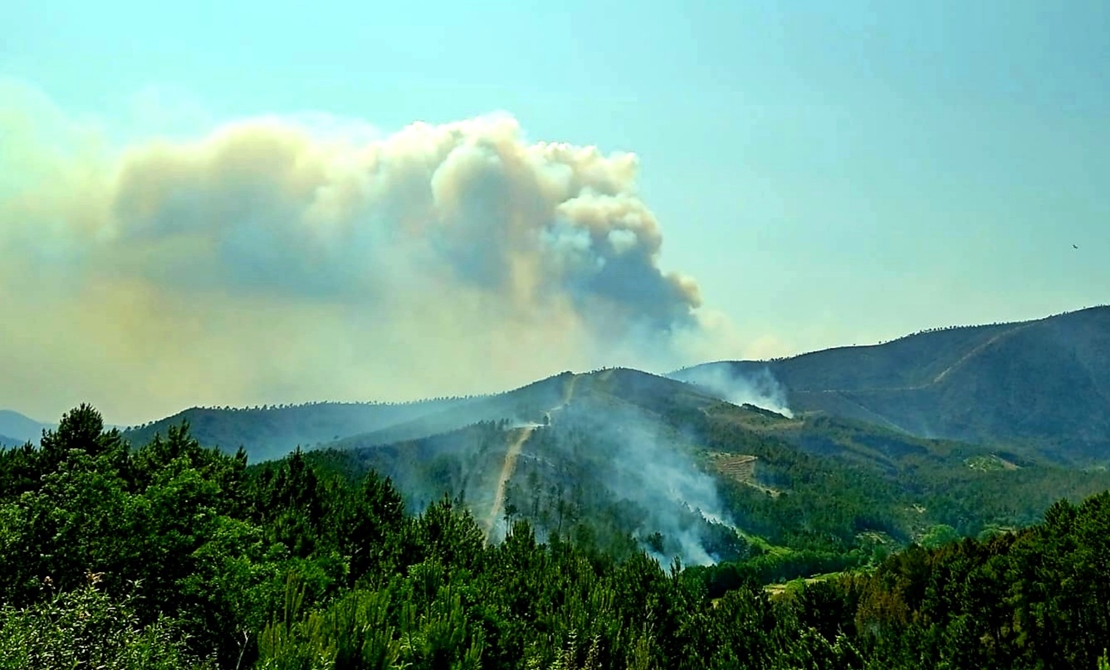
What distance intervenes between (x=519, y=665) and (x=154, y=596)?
23.0 meters

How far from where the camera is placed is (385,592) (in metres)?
52.8

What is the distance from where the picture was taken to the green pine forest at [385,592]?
39375 mm

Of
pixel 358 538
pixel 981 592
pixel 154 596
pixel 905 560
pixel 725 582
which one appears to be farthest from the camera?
pixel 725 582

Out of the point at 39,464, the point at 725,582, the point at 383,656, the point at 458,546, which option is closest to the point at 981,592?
the point at 458,546

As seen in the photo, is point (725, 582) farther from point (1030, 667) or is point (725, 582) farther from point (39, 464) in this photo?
point (39, 464)

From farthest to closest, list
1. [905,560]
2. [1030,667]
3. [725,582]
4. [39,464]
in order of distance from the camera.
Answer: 1. [725,582]
2. [905,560]
3. [39,464]
4. [1030,667]

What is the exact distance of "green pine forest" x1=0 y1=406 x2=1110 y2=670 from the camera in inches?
1550

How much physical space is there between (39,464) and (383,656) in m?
44.1

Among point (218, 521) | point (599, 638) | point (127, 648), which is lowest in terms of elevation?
point (599, 638)

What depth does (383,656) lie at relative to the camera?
129ft

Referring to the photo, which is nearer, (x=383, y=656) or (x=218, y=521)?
(x=383, y=656)

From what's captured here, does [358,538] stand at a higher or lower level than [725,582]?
higher

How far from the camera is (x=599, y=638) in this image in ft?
199

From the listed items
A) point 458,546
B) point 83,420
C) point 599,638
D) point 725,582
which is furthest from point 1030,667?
point 725,582
